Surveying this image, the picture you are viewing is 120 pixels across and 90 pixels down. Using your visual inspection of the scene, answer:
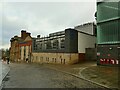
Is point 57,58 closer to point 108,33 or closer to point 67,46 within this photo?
point 67,46

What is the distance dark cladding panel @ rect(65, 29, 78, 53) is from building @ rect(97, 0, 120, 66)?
1051cm

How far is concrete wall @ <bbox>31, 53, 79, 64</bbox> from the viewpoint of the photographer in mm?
35469

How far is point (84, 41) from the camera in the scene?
38031 mm

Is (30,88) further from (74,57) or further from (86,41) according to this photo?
(86,41)

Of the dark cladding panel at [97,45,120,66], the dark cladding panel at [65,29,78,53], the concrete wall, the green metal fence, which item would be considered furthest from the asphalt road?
the dark cladding panel at [65,29,78,53]

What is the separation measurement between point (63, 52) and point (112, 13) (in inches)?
633

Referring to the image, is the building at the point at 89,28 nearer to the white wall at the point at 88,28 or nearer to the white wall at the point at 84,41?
the white wall at the point at 88,28

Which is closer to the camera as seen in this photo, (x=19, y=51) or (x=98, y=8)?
(x=98, y=8)

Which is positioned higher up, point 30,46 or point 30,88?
point 30,46

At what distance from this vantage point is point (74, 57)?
35656 millimetres

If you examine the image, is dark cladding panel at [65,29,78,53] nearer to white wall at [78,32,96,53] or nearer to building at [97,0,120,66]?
white wall at [78,32,96,53]

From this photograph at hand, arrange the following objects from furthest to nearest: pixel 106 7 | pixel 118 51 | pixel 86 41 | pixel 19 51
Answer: pixel 19 51 → pixel 86 41 → pixel 106 7 → pixel 118 51

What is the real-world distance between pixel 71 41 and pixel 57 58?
5904 millimetres

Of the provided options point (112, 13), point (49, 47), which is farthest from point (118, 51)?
point (49, 47)
